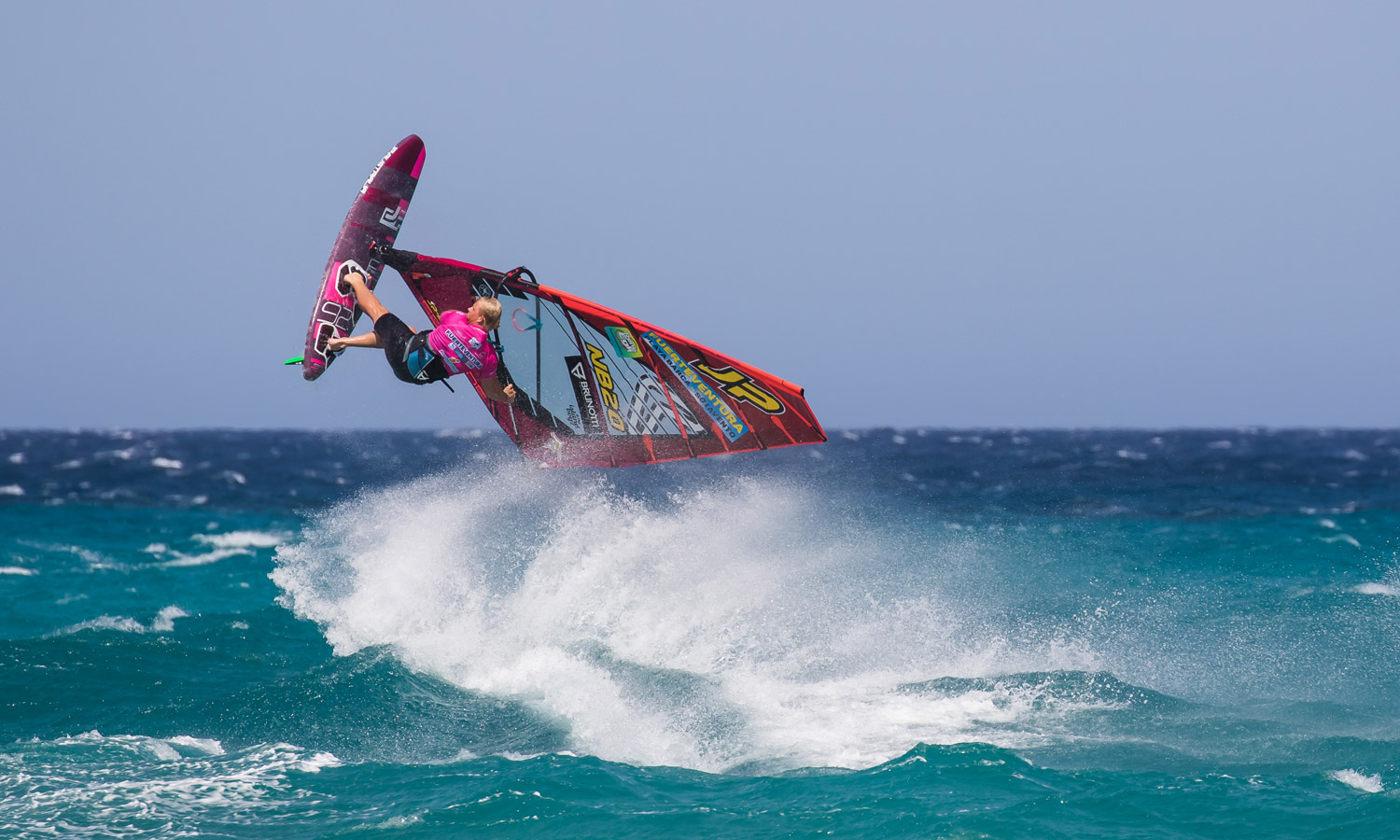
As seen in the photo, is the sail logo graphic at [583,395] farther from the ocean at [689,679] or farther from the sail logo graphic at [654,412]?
the ocean at [689,679]

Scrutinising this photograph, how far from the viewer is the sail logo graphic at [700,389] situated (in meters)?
9.02

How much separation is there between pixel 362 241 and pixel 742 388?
3617 mm

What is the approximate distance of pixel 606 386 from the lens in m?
9.68

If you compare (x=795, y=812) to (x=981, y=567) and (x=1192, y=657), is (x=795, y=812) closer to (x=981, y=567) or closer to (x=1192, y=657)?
(x=1192, y=657)

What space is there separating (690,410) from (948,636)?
347 cm

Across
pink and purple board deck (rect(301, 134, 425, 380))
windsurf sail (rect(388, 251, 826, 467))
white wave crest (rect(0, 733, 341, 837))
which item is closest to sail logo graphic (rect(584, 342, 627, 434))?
windsurf sail (rect(388, 251, 826, 467))

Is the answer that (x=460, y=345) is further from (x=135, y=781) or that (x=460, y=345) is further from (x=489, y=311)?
(x=135, y=781)

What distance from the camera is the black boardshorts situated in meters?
8.30

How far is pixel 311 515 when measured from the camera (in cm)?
2378

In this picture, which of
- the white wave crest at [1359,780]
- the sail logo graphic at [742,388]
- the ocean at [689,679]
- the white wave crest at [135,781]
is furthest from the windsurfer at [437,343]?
the white wave crest at [1359,780]

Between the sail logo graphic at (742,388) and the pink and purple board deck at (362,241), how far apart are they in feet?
9.90

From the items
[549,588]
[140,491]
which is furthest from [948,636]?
[140,491]

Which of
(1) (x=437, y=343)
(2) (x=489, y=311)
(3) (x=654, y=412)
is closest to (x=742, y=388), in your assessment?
(3) (x=654, y=412)

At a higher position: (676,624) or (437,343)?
(437,343)
